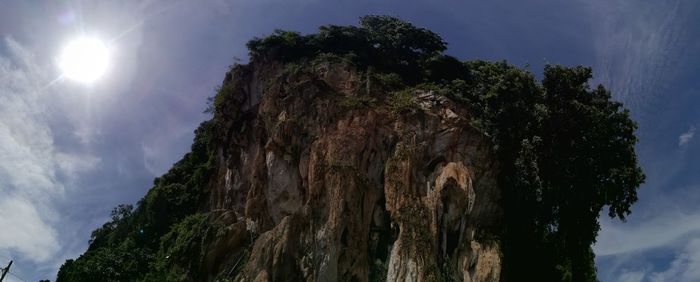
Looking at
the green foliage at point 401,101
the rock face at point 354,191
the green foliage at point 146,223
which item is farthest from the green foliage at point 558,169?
the green foliage at point 146,223

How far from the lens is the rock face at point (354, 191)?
Answer: 81.3 ft

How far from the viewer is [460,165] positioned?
26.6 metres

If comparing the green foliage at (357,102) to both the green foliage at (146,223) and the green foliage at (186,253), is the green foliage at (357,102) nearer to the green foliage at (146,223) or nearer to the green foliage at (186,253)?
the green foliage at (186,253)

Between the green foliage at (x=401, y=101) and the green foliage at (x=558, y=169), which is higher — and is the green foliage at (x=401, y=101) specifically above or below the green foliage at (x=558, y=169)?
above

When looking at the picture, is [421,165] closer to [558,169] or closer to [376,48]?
[558,169]

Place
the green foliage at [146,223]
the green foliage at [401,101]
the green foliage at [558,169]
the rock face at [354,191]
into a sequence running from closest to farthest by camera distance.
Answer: the rock face at [354,191], the green foliage at [558,169], the green foliage at [401,101], the green foliage at [146,223]

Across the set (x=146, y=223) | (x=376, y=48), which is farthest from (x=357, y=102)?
(x=146, y=223)

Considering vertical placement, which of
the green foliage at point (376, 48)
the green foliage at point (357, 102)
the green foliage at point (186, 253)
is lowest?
the green foliage at point (186, 253)

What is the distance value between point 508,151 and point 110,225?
32.8 meters

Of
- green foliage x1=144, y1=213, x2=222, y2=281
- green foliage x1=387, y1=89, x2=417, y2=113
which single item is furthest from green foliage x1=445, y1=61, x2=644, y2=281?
green foliage x1=144, y1=213, x2=222, y2=281

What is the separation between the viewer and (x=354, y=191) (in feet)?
87.7

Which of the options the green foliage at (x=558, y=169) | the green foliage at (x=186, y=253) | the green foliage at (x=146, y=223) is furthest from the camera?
the green foliage at (x=146, y=223)

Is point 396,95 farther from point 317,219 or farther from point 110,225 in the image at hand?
point 110,225

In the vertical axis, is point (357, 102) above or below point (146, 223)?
above
